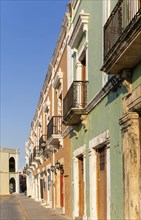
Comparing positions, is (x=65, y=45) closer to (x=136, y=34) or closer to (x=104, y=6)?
(x=104, y=6)

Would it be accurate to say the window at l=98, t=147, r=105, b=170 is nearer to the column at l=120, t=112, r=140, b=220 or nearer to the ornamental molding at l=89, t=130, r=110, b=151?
the ornamental molding at l=89, t=130, r=110, b=151

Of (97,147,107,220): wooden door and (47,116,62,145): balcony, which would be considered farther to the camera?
(47,116,62,145): balcony

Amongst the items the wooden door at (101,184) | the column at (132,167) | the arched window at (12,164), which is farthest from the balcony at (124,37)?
the arched window at (12,164)

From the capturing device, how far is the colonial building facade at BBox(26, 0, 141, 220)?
8461mm

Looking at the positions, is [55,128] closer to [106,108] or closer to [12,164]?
[106,108]

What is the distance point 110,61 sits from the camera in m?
8.48

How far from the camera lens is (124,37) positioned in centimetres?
750

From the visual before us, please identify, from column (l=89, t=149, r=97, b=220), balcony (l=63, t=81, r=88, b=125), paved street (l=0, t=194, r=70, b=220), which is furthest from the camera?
paved street (l=0, t=194, r=70, b=220)

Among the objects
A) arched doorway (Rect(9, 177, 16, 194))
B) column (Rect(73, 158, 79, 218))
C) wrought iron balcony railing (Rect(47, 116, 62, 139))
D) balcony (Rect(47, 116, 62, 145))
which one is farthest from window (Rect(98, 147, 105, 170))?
arched doorway (Rect(9, 177, 16, 194))

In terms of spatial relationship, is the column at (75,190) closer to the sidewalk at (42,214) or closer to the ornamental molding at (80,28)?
the sidewalk at (42,214)

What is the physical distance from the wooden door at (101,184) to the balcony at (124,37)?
327 cm

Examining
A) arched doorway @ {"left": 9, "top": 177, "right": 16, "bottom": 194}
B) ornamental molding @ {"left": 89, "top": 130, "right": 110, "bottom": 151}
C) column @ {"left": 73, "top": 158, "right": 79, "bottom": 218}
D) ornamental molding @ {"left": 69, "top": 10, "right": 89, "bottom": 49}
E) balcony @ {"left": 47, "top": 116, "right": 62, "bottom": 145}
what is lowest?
arched doorway @ {"left": 9, "top": 177, "right": 16, "bottom": 194}

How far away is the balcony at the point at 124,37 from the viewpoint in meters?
7.23

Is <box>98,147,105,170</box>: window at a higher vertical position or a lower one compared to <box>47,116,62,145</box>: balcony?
lower
